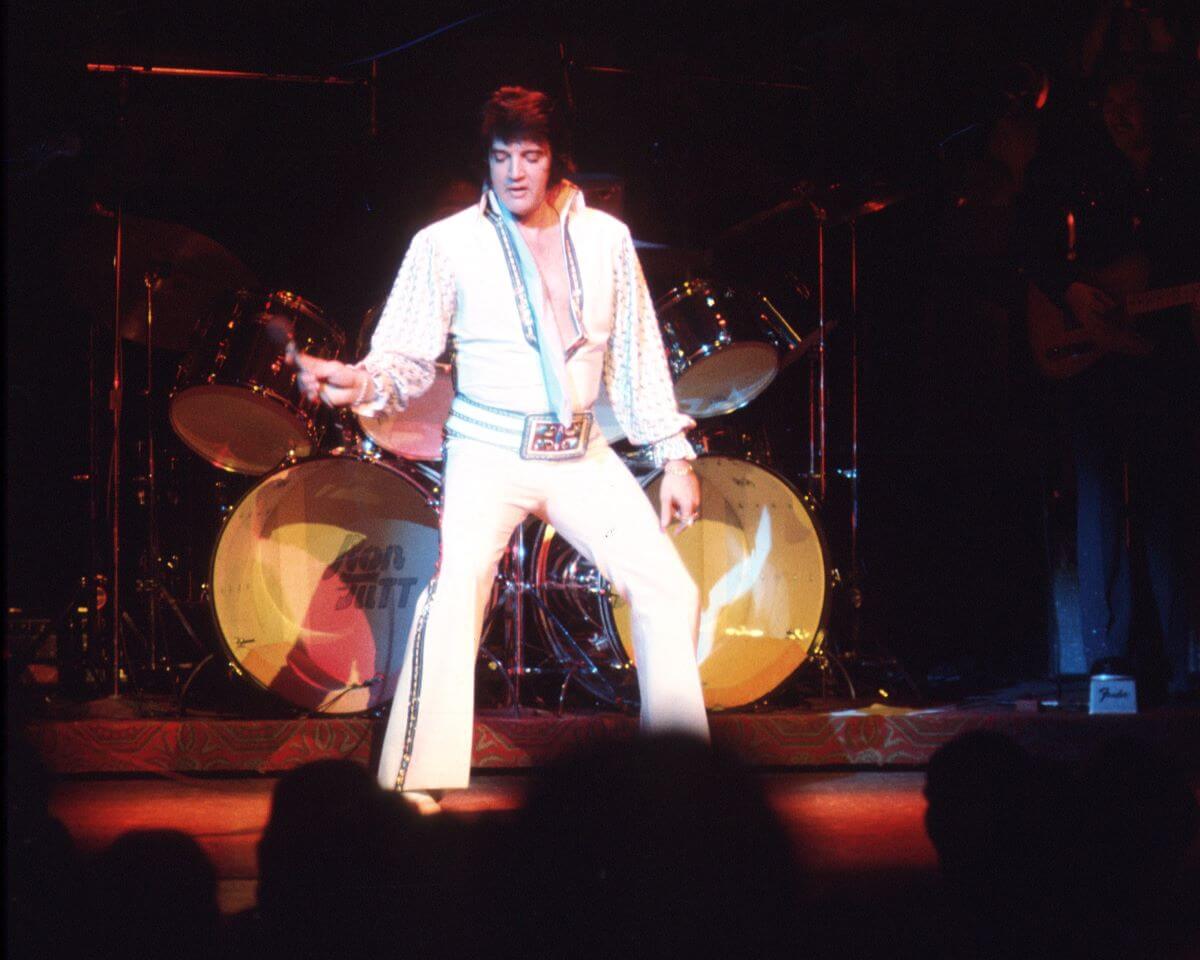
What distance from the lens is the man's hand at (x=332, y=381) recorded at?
3.61 m

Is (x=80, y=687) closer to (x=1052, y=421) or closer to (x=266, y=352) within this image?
(x=266, y=352)

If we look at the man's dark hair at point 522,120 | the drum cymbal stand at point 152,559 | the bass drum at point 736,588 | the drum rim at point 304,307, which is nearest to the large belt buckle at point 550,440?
the man's dark hair at point 522,120

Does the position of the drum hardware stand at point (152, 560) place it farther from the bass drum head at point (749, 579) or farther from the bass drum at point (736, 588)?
the bass drum head at point (749, 579)

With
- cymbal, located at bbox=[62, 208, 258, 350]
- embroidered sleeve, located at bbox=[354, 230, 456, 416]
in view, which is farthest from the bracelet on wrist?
cymbal, located at bbox=[62, 208, 258, 350]

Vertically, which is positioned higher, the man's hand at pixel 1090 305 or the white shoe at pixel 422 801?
the man's hand at pixel 1090 305

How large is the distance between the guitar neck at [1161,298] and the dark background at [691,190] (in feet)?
3.55

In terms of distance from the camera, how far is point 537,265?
4.16 metres

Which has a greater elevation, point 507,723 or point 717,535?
point 717,535

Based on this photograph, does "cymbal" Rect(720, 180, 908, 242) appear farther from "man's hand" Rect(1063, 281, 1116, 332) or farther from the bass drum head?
the bass drum head

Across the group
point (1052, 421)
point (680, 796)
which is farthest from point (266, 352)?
point (1052, 421)

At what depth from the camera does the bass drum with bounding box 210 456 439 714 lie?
5.39m

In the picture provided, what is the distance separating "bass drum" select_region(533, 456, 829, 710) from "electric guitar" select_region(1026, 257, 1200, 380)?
4.35 ft

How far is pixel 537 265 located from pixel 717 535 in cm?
205

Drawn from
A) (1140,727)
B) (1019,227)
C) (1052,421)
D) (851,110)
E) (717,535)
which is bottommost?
(1140,727)
